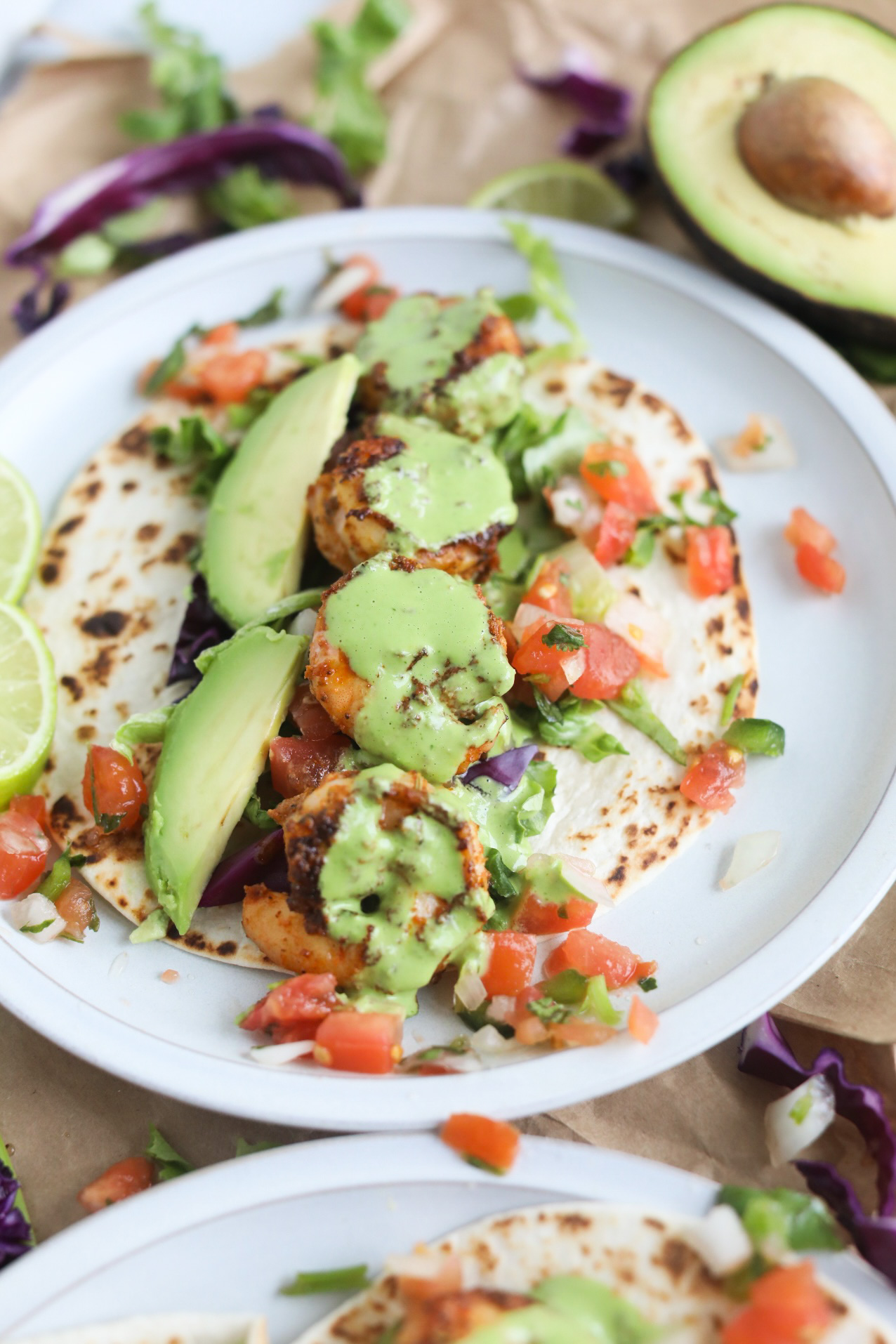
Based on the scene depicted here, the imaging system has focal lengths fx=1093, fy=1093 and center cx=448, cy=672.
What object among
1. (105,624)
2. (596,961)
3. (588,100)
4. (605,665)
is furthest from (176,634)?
(588,100)

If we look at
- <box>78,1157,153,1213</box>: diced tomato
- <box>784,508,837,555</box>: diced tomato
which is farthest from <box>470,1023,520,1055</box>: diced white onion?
<box>784,508,837,555</box>: diced tomato

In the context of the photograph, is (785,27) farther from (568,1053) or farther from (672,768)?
(568,1053)

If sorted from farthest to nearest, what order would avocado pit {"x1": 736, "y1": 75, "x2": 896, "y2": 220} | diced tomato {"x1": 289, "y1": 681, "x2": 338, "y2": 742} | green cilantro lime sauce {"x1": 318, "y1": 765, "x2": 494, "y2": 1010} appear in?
avocado pit {"x1": 736, "y1": 75, "x2": 896, "y2": 220} < diced tomato {"x1": 289, "y1": 681, "x2": 338, "y2": 742} < green cilantro lime sauce {"x1": 318, "y1": 765, "x2": 494, "y2": 1010}

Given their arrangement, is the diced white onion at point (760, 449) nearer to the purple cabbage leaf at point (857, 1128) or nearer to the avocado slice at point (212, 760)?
the avocado slice at point (212, 760)

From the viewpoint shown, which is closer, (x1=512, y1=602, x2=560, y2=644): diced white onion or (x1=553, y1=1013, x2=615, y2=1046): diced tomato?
(x1=553, y1=1013, x2=615, y2=1046): diced tomato

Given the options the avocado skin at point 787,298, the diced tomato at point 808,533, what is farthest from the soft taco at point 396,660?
the avocado skin at point 787,298

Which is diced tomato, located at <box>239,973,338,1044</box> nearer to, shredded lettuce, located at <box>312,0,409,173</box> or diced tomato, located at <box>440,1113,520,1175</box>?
diced tomato, located at <box>440,1113,520,1175</box>

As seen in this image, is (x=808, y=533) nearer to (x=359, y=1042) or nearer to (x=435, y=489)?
(x=435, y=489)
